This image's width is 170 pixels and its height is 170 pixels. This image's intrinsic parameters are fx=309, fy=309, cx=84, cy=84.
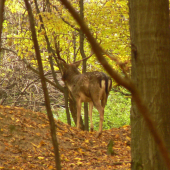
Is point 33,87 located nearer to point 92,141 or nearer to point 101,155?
point 92,141

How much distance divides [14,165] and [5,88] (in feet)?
29.0

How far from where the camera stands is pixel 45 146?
279 inches

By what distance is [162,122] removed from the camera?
10.5ft

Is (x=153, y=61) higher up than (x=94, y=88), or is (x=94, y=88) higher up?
(x=153, y=61)

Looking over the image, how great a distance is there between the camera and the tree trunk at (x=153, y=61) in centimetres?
310

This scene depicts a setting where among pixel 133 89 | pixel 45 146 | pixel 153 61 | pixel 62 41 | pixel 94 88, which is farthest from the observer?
pixel 62 41

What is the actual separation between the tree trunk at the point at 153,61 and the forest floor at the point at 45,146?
2806 mm

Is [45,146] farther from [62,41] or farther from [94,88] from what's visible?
[62,41]

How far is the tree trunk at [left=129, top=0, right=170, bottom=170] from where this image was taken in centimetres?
310

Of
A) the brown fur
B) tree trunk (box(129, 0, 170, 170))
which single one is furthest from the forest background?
tree trunk (box(129, 0, 170, 170))

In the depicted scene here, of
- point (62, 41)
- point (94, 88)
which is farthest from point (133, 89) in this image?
point (62, 41)

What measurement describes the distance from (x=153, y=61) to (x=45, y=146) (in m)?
4.58

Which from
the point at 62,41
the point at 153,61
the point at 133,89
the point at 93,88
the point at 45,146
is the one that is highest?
the point at 62,41

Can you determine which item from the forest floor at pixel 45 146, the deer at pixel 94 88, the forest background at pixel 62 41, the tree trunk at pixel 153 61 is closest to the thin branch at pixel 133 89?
the tree trunk at pixel 153 61
